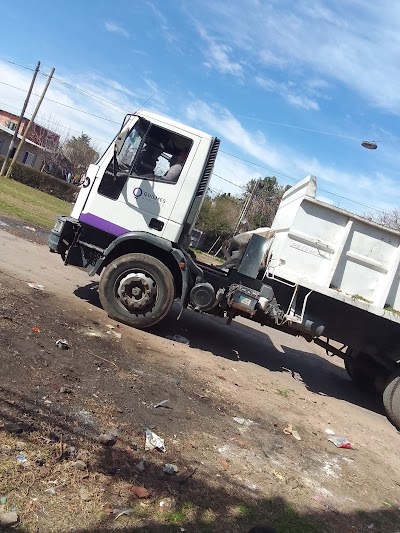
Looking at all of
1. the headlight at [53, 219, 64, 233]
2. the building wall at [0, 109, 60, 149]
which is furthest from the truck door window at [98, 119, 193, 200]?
the building wall at [0, 109, 60, 149]

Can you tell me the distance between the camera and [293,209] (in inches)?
270

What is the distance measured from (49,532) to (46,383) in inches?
67.9

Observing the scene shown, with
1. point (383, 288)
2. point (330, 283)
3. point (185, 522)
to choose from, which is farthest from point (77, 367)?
point (383, 288)

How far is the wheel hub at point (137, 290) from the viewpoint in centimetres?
677

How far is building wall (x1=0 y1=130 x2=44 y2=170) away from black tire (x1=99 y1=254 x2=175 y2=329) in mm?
45347

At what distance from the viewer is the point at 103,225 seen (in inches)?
271

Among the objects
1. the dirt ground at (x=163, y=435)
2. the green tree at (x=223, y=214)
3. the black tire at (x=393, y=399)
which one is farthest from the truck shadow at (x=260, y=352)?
the green tree at (x=223, y=214)

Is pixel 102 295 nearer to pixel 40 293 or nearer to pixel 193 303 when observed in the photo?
pixel 40 293

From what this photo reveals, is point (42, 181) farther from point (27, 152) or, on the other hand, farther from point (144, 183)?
point (144, 183)

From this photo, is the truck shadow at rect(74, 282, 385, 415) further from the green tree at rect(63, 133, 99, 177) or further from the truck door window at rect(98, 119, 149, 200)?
the green tree at rect(63, 133, 99, 177)

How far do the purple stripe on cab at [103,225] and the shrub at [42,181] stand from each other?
2573 centimetres

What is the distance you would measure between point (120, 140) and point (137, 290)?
2172mm

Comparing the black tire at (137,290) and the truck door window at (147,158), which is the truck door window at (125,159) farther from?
the black tire at (137,290)

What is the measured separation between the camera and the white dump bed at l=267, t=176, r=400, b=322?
21.4 feet
